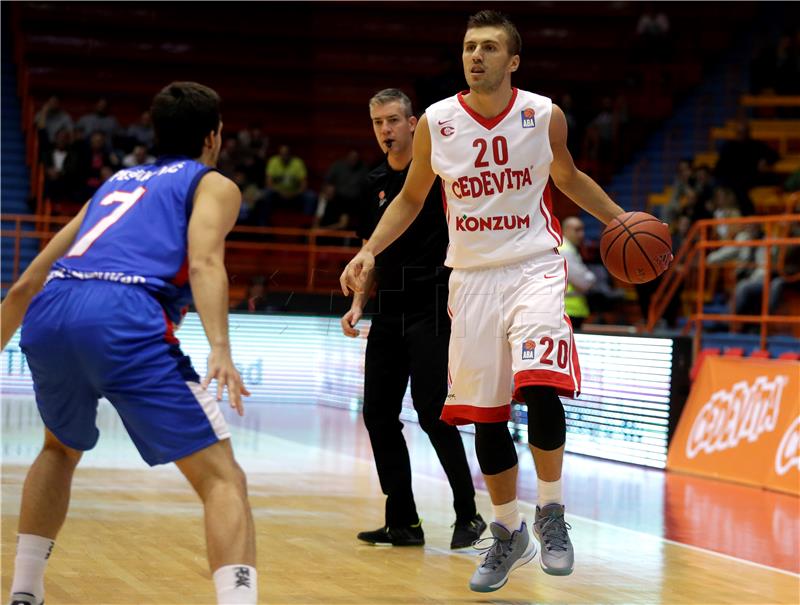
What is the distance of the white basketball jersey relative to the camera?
4.83 meters

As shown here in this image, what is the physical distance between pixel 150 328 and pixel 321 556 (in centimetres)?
237

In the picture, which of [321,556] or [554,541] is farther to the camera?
[321,556]

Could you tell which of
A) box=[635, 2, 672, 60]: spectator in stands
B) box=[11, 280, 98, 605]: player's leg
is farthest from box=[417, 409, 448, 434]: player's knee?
box=[635, 2, 672, 60]: spectator in stands

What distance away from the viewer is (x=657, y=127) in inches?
863

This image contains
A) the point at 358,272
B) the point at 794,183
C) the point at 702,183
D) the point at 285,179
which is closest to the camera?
the point at 358,272

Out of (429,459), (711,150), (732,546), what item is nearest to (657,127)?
(711,150)

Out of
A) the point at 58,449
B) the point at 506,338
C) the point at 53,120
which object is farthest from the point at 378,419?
the point at 53,120

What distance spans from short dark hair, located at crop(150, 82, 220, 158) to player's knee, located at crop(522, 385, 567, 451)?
64.5 inches

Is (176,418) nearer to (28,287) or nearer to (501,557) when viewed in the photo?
(28,287)

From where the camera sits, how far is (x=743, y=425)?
→ 920 cm

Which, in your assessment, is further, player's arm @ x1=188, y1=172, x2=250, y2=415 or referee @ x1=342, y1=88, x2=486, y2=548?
referee @ x1=342, y1=88, x2=486, y2=548

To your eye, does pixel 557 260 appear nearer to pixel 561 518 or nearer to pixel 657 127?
pixel 561 518

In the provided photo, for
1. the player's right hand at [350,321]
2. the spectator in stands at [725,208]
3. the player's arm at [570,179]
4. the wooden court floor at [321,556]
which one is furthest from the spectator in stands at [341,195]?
the player's arm at [570,179]

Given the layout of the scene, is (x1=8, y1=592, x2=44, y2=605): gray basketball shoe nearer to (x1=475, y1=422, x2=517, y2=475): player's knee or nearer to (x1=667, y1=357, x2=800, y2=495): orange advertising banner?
(x1=475, y1=422, x2=517, y2=475): player's knee
